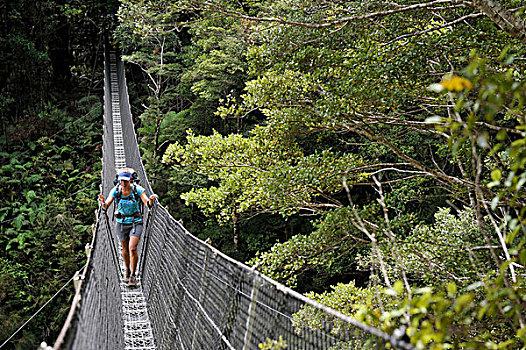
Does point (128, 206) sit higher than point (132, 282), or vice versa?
point (128, 206)

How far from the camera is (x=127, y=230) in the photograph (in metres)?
3.41

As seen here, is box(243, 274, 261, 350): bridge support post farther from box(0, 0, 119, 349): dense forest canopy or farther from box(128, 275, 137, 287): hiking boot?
box(0, 0, 119, 349): dense forest canopy

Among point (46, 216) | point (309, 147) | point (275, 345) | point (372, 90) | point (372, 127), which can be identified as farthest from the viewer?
point (46, 216)

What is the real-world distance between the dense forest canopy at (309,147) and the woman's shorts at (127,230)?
105 centimetres

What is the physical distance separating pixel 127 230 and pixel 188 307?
46.9 inches

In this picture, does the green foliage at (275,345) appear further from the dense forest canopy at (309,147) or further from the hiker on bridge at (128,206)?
the hiker on bridge at (128,206)

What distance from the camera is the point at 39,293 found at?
7.78 m

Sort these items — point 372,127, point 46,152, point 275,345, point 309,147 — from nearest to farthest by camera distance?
point 275,345, point 372,127, point 309,147, point 46,152

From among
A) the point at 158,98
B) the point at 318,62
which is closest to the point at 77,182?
the point at 158,98

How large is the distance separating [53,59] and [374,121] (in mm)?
12117

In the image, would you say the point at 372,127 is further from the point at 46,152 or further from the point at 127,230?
the point at 46,152

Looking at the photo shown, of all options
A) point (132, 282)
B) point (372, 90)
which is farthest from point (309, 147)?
point (132, 282)

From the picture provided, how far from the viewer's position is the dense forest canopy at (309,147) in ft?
5.37

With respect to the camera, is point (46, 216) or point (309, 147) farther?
point (46, 216)
